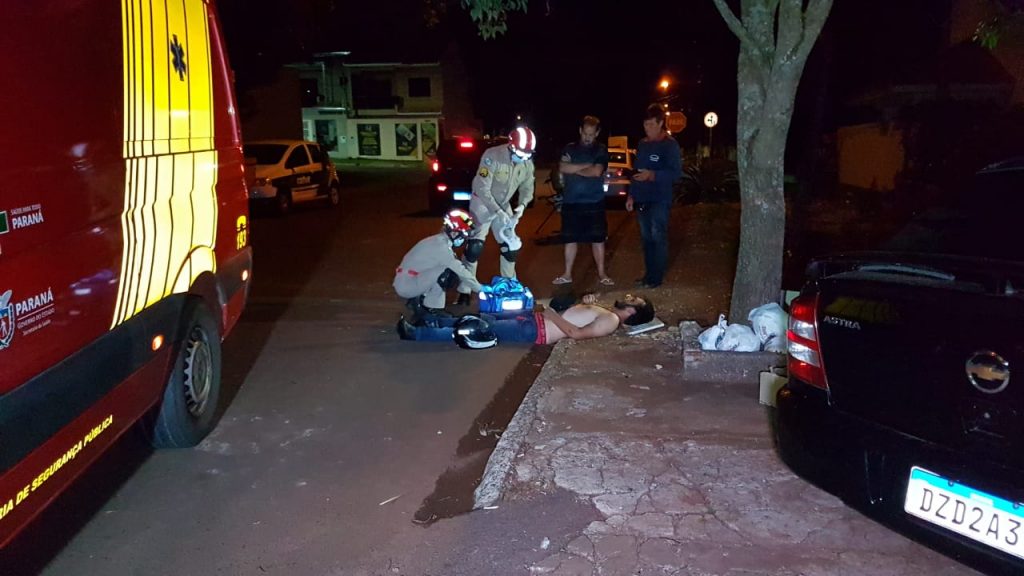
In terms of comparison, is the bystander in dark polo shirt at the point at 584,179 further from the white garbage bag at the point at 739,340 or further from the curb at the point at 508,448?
the white garbage bag at the point at 739,340

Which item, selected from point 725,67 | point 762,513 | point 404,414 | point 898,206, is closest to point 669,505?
Result: point 762,513

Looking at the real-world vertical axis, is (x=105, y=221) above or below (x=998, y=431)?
above

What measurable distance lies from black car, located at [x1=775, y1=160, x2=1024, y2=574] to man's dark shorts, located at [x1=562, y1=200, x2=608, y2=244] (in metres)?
5.37

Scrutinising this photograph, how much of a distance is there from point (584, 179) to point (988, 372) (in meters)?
6.21

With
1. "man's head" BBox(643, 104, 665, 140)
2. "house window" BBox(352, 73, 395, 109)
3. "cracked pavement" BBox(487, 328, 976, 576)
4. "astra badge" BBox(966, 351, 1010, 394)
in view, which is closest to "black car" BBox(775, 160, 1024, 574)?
"astra badge" BBox(966, 351, 1010, 394)

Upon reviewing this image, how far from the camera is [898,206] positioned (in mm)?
15438

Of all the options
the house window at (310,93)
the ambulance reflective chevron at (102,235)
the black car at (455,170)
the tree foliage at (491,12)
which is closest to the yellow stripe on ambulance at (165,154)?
the ambulance reflective chevron at (102,235)

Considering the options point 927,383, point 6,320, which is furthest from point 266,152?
point 927,383

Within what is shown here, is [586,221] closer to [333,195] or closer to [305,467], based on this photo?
[305,467]

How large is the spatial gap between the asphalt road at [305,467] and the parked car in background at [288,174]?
8400 millimetres

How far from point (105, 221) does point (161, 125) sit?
2.81 feet

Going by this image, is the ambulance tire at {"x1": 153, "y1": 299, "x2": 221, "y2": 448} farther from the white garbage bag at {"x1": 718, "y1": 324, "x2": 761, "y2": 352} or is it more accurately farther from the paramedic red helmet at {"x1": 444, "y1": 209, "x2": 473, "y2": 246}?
the white garbage bag at {"x1": 718, "y1": 324, "x2": 761, "y2": 352}

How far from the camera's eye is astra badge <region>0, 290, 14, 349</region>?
277 cm

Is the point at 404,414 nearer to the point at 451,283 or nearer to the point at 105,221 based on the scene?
the point at 451,283
